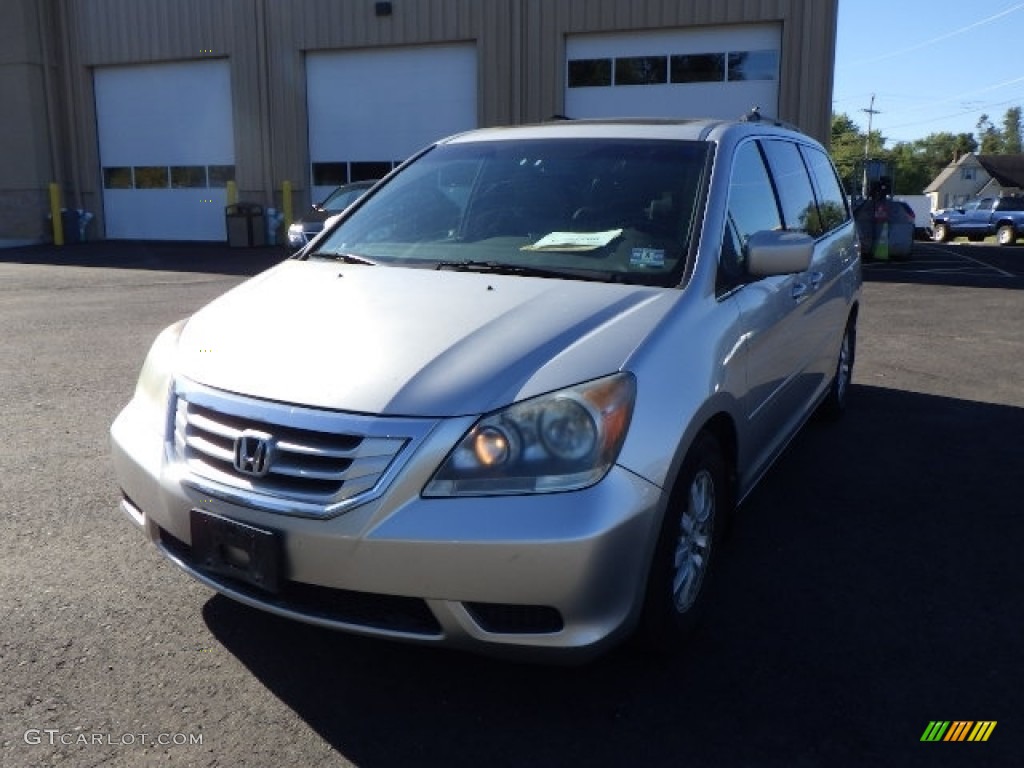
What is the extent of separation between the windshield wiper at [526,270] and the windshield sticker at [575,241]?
16cm

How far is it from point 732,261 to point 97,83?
85.1 feet

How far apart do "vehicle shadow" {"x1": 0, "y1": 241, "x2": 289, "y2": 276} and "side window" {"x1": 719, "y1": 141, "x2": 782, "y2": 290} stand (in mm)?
12806

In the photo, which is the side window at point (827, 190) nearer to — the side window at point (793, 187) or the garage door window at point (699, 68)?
the side window at point (793, 187)

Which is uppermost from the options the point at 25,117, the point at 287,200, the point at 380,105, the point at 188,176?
the point at 380,105

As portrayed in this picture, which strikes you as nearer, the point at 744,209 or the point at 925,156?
the point at 744,209

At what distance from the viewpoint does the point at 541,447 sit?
8.30ft

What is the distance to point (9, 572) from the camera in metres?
3.58

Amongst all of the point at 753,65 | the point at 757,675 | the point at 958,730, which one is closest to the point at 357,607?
the point at 757,675

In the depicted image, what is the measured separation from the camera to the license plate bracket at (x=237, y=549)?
2.55 metres

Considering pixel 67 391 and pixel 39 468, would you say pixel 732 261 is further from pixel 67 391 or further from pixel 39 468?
pixel 67 391

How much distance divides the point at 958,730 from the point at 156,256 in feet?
64.5

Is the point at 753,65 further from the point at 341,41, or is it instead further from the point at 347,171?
the point at 347,171

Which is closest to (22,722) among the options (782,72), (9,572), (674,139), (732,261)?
(9,572)

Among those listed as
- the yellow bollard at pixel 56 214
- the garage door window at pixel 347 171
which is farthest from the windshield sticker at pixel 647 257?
the yellow bollard at pixel 56 214
